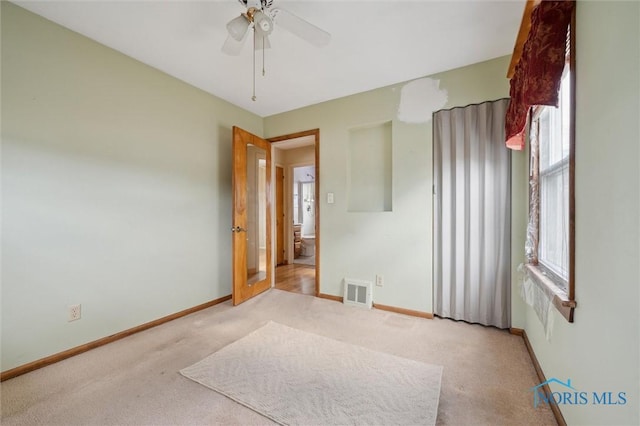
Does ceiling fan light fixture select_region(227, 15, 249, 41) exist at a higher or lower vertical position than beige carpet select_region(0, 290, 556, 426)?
higher

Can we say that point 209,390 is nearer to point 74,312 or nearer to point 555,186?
point 74,312

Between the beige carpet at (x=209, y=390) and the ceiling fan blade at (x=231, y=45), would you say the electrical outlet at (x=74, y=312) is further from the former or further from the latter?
the ceiling fan blade at (x=231, y=45)

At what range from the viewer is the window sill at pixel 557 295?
120 centimetres

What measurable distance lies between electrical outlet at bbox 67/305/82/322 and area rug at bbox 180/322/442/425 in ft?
3.47

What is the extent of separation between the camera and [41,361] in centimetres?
182

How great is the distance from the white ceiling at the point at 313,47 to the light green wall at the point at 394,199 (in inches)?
8.1

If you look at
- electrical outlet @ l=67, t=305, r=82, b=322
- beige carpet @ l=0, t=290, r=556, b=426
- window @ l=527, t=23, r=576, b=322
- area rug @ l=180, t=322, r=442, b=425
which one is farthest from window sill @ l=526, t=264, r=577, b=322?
electrical outlet @ l=67, t=305, r=82, b=322

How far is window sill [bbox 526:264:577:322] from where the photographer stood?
1.20m

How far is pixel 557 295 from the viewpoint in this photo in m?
1.32

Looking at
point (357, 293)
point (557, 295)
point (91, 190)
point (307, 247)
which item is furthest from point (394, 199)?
point (307, 247)

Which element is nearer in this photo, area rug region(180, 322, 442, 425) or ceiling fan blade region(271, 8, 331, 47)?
area rug region(180, 322, 442, 425)

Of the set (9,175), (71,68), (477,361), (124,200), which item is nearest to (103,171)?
(124,200)

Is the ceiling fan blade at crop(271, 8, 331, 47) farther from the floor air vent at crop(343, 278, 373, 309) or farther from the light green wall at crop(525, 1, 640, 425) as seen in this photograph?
the floor air vent at crop(343, 278, 373, 309)

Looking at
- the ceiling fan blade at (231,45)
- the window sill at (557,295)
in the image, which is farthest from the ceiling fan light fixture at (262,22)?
the window sill at (557,295)
